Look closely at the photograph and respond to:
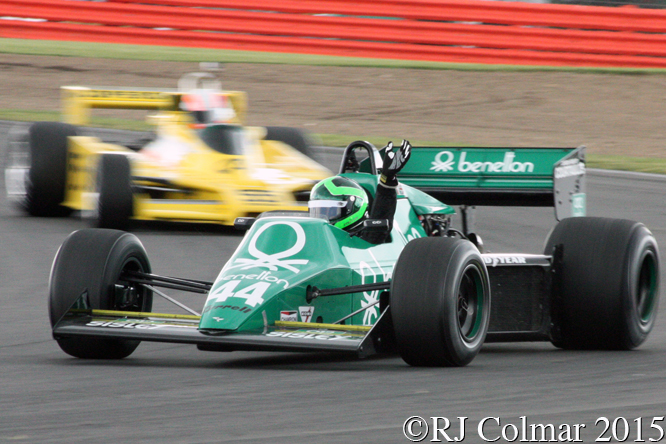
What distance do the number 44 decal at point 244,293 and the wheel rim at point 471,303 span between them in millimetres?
1093

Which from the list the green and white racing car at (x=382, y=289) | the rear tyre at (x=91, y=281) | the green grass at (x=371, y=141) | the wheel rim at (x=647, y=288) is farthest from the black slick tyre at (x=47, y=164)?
the wheel rim at (x=647, y=288)

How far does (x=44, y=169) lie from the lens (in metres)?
13.7

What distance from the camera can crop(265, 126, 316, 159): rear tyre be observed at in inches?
588

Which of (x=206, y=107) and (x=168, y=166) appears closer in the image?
(x=168, y=166)

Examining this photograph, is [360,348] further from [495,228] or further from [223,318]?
[495,228]

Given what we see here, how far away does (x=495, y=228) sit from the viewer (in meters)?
13.7

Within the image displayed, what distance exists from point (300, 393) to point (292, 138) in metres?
9.49

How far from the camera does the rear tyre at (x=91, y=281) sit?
273 inches

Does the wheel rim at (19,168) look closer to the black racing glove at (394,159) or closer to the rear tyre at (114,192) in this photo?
the rear tyre at (114,192)

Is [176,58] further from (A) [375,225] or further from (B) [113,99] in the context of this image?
(A) [375,225]

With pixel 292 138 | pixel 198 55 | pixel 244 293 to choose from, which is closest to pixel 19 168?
pixel 292 138

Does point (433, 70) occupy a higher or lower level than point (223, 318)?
higher

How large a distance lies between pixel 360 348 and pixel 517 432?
1495 millimetres

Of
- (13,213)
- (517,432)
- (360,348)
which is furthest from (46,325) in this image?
(13,213)
